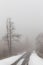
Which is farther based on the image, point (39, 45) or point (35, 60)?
point (39, 45)

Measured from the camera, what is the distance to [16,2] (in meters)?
1.74

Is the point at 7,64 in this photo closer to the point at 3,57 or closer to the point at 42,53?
the point at 3,57

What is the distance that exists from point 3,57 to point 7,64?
0.13 meters

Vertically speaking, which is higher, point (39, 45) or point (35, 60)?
point (39, 45)

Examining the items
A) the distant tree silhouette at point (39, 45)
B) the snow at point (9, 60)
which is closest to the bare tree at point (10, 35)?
the snow at point (9, 60)

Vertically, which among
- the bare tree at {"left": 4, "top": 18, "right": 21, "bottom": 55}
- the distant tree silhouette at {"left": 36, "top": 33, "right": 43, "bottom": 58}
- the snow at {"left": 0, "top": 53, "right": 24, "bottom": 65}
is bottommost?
the snow at {"left": 0, "top": 53, "right": 24, "bottom": 65}

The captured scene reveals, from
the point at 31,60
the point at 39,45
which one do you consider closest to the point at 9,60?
the point at 31,60

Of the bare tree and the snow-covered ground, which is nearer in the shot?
the snow-covered ground

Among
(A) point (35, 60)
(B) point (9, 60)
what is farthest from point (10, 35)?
(A) point (35, 60)

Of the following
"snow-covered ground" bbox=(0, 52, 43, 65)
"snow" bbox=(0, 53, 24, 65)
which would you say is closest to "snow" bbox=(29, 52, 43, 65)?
"snow-covered ground" bbox=(0, 52, 43, 65)

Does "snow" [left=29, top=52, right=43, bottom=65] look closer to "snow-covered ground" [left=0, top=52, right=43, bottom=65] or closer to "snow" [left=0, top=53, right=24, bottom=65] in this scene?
"snow-covered ground" [left=0, top=52, right=43, bottom=65]

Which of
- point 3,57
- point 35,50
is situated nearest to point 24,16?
point 35,50

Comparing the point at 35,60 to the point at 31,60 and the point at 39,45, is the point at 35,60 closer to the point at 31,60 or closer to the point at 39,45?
the point at 31,60

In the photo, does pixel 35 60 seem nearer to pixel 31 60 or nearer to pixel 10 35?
pixel 31 60
